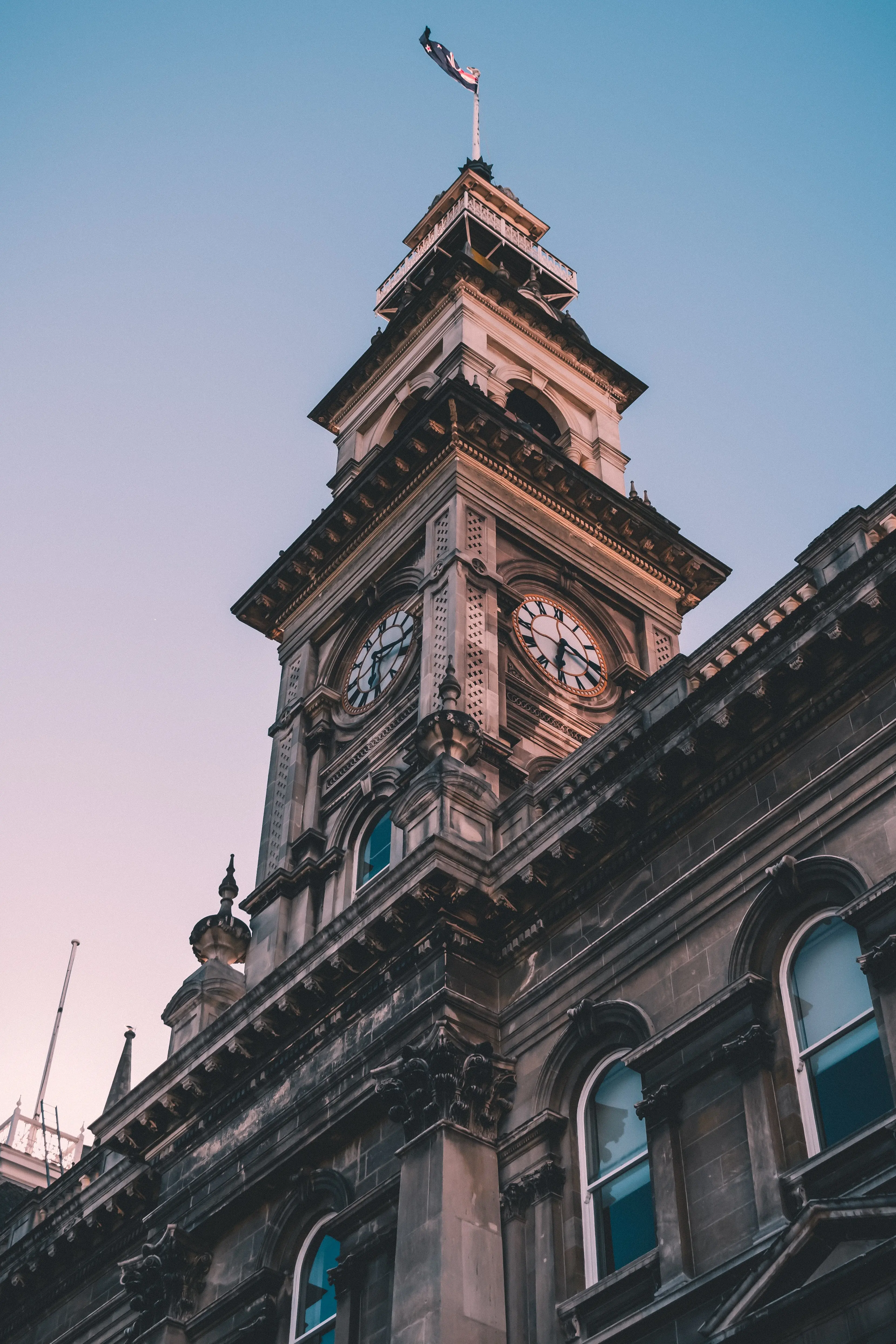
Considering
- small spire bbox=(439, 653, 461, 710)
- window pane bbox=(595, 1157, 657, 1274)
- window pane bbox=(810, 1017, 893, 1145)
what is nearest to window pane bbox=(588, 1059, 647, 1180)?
window pane bbox=(595, 1157, 657, 1274)

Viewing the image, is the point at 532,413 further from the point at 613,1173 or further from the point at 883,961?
the point at 883,961

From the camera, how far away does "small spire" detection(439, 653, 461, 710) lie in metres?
27.6

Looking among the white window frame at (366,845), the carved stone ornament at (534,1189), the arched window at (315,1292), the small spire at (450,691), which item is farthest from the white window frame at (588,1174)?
the small spire at (450,691)

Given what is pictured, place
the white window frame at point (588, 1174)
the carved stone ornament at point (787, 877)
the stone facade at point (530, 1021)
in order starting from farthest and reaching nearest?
1. the white window frame at point (588, 1174)
2. the carved stone ornament at point (787, 877)
3. the stone facade at point (530, 1021)

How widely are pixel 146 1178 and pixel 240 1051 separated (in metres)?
3.32

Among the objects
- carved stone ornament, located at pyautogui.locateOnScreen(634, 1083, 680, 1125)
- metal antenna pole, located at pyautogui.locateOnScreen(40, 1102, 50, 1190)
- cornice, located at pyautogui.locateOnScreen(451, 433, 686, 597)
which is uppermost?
cornice, located at pyautogui.locateOnScreen(451, 433, 686, 597)

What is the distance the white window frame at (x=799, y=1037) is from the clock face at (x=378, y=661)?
15947 millimetres

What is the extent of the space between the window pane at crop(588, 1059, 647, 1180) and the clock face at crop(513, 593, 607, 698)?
13.6 metres

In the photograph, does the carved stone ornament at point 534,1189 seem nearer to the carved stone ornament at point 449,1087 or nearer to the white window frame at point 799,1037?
the carved stone ornament at point 449,1087

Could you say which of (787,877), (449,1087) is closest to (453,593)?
(449,1087)

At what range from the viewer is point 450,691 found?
27.8 metres

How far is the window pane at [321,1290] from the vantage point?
70.5ft

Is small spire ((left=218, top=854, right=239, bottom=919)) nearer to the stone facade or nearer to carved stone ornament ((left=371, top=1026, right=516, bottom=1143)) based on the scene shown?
the stone facade

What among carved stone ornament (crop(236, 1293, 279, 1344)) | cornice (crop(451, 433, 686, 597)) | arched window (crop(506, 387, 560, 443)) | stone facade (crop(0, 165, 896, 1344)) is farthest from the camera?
arched window (crop(506, 387, 560, 443))
